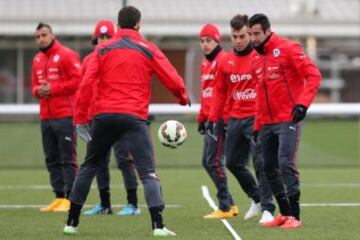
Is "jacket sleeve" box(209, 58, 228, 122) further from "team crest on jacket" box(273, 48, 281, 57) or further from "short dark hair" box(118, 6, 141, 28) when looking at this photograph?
"short dark hair" box(118, 6, 141, 28)

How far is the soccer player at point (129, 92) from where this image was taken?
30.1ft

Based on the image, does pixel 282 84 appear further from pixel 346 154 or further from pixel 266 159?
pixel 346 154

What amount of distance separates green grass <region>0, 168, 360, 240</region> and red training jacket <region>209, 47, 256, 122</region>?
1223 millimetres

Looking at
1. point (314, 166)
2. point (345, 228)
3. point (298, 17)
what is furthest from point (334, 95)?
point (345, 228)

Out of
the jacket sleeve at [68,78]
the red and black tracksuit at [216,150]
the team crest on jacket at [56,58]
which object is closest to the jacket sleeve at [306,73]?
the red and black tracksuit at [216,150]

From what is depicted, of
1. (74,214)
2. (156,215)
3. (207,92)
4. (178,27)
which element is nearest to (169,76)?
(156,215)

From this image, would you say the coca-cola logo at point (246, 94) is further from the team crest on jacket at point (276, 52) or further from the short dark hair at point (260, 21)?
the short dark hair at point (260, 21)

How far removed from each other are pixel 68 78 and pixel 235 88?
241 centimetres

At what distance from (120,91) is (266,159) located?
190cm

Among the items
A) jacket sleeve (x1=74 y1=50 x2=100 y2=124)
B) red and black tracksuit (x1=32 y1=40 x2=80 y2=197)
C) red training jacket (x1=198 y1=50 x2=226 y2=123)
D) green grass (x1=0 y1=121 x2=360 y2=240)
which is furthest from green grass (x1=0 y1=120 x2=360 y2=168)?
jacket sleeve (x1=74 y1=50 x2=100 y2=124)

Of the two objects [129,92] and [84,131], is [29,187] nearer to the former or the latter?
[84,131]

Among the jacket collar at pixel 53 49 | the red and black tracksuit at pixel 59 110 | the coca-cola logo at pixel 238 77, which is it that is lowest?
the red and black tracksuit at pixel 59 110

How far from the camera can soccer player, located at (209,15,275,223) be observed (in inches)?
430

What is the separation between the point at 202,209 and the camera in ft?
39.9
